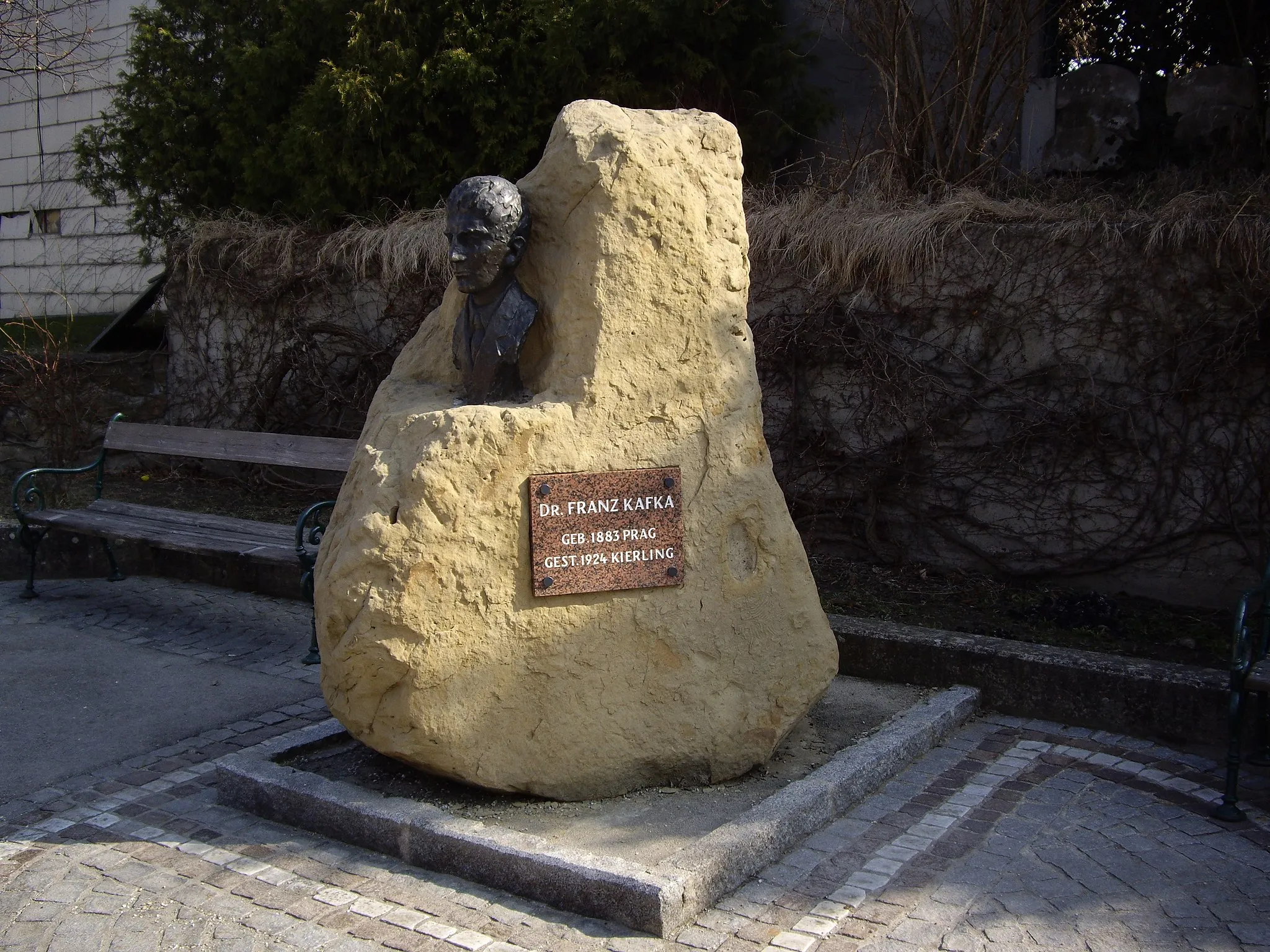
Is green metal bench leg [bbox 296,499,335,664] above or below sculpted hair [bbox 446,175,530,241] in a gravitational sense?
below

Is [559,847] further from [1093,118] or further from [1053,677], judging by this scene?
[1093,118]

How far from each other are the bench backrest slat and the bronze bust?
5.90 feet

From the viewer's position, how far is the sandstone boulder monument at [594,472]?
3375 mm

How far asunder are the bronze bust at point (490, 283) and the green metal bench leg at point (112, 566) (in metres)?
4.17

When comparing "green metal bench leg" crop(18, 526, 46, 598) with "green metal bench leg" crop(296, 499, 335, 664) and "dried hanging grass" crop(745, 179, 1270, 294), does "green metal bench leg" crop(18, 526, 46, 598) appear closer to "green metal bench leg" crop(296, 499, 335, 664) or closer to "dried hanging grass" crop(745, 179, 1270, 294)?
"green metal bench leg" crop(296, 499, 335, 664)

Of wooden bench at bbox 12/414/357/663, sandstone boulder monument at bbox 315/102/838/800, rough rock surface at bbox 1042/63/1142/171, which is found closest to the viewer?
sandstone boulder monument at bbox 315/102/838/800

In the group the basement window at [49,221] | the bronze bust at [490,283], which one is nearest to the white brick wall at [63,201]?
the basement window at [49,221]

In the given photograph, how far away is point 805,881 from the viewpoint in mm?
3221

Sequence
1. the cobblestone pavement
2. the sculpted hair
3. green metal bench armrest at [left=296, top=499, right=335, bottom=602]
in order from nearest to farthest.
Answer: the cobblestone pavement
the sculpted hair
green metal bench armrest at [left=296, top=499, right=335, bottom=602]

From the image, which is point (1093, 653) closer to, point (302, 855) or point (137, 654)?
point (302, 855)

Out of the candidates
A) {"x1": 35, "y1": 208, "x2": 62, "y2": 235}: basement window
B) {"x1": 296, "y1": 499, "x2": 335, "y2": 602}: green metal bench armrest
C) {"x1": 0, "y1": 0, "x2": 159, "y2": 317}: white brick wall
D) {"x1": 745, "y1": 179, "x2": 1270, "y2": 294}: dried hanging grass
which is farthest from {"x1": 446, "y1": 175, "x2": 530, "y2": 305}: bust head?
{"x1": 35, "y1": 208, "x2": 62, "y2": 235}: basement window

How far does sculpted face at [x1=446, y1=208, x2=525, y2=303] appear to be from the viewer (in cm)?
363

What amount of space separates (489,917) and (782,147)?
6.70 m

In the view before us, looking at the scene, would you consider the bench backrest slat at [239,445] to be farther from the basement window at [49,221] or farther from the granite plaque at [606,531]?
the basement window at [49,221]
